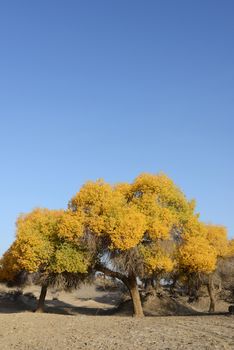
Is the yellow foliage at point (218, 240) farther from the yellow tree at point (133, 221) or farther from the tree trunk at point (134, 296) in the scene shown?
the tree trunk at point (134, 296)

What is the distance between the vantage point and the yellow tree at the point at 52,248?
26484mm

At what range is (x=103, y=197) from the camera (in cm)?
2675

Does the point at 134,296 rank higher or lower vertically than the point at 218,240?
lower

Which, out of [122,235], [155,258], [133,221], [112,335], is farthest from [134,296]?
[112,335]

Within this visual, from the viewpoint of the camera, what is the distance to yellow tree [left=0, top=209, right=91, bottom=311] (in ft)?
86.9

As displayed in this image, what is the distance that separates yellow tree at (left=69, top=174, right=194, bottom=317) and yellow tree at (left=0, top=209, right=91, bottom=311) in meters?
0.95

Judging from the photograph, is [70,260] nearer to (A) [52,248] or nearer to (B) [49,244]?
(A) [52,248]

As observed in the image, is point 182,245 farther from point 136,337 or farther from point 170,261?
point 136,337

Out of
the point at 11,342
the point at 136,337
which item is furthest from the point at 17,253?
the point at 136,337

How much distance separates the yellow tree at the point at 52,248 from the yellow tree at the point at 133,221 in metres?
0.95

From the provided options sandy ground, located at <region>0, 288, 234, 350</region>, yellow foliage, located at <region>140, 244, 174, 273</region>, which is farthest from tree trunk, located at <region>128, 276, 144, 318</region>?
sandy ground, located at <region>0, 288, 234, 350</region>

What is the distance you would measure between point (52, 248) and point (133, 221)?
19.8ft

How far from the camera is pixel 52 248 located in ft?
91.0

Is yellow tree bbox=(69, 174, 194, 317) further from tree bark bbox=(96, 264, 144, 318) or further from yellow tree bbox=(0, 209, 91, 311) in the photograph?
yellow tree bbox=(0, 209, 91, 311)
